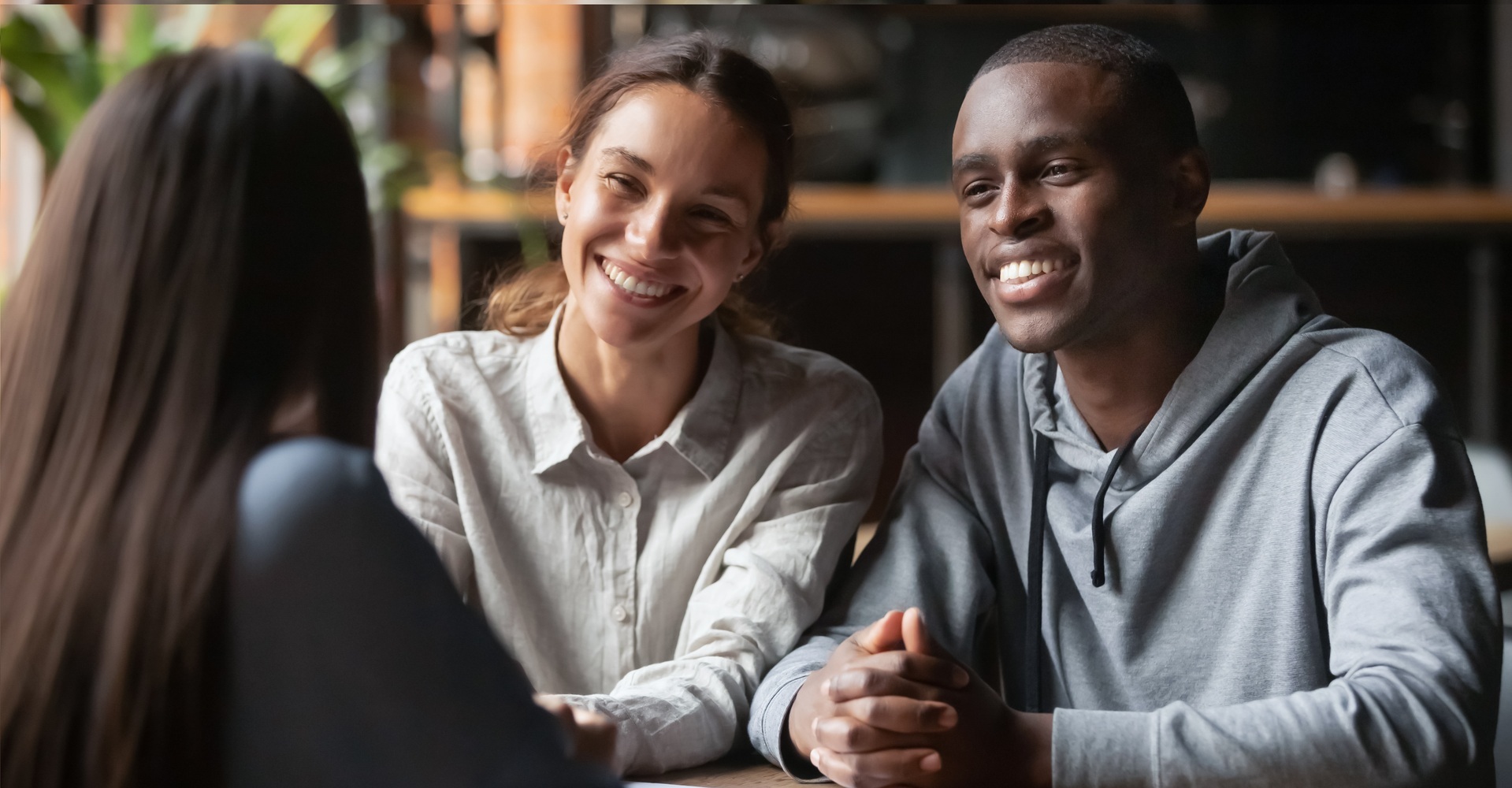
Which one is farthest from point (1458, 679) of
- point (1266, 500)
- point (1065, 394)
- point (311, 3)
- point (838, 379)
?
point (311, 3)

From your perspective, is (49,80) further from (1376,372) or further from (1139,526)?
(1376,372)

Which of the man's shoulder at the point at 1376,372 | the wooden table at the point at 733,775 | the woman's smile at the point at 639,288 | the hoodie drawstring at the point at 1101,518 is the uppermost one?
the woman's smile at the point at 639,288

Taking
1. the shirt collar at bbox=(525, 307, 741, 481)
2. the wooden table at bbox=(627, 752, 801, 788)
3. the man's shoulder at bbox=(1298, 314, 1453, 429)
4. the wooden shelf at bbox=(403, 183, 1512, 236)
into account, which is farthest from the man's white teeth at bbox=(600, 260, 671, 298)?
the wooden shelf at bbox=(403, 183, 1512, 236)

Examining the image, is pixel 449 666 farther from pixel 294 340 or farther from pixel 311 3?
pixel 311 3

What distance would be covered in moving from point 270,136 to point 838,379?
57 cm

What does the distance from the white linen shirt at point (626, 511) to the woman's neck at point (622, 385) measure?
19 mm

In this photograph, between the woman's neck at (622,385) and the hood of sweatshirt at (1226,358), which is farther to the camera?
the woman's neck at (622,385)

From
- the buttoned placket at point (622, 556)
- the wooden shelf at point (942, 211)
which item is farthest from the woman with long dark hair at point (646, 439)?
the wooden shelf at point (942, 211)

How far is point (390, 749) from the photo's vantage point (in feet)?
2.01

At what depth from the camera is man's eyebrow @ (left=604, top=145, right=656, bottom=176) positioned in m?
0.99

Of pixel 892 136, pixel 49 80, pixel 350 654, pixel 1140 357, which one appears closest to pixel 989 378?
pixel 1140 357

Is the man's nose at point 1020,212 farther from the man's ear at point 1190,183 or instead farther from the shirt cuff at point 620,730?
the shirt cuff at point 620,730

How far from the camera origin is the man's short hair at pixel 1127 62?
0.92 m

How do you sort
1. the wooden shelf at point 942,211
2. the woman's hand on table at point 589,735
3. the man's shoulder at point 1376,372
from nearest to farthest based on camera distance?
the woman's hand on table at point 589,735, the man's shoulder at point 1376,372, the wooden shelf at point 942,211
